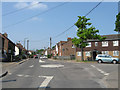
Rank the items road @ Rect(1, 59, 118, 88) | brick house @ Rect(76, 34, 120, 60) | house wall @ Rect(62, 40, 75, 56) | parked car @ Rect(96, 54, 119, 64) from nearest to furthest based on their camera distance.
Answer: road @ Rect(1, 59, 118, 88) < parked car @ Rect(96, 54, 119, 64) < brick house @ Rect(76, 34, 120, 60) < house wall @ Rect(62, 40, 75, 56)

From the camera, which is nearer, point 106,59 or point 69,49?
point 106,59

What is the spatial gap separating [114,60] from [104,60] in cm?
178

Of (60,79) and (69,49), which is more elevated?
(69,49)

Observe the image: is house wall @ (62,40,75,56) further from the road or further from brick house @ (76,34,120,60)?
the road

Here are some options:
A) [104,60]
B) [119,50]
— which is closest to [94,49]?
[119,50]

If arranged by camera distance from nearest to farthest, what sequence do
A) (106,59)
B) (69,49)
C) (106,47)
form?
(106,59), (106,47), (69,49)

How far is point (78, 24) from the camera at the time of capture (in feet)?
116

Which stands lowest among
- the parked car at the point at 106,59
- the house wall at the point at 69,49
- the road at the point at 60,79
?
the road at the point at 60,79

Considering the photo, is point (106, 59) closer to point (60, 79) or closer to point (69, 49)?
point (60, 79)

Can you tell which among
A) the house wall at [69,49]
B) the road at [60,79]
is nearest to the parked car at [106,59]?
the road at [60,79]

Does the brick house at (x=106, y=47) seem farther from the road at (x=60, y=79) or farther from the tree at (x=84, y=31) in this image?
the road at (x=60, y=79)

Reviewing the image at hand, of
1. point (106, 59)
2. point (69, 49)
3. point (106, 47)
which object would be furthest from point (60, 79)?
point (69, 49)

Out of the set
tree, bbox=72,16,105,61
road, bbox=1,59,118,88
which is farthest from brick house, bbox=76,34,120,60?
road, bbox=1,59,118,88

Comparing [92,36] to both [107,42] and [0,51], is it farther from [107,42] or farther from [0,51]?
[0,51]
